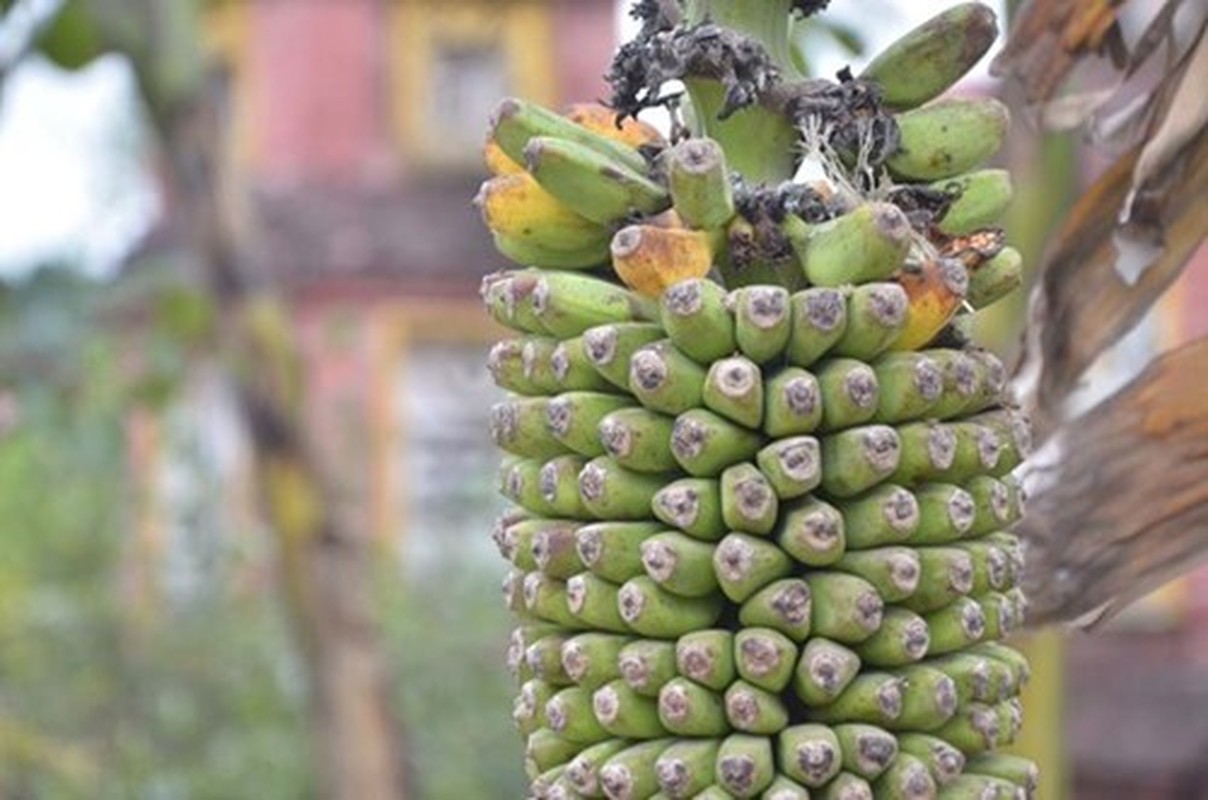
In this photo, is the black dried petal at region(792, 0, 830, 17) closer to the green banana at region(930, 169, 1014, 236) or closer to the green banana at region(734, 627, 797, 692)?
the green banana at region(930, 169, 1014, 236)

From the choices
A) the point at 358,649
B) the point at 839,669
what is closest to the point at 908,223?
the point at 839,669

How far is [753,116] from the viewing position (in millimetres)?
1081

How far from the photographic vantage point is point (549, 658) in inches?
41.8

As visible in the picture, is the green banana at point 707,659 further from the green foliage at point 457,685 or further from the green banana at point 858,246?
the green foliage at point 457,685

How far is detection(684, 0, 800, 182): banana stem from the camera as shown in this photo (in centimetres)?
108

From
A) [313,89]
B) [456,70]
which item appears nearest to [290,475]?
[313,89]

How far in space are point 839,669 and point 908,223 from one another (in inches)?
7.9

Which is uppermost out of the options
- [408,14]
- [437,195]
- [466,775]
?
[408,14]

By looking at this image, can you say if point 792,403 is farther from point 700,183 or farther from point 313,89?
point 313,89

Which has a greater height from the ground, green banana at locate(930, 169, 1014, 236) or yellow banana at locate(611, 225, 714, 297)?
green banana at locate(930, 169, 1014, 236)

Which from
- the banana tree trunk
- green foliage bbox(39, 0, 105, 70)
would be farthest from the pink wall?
green foliage bbox(39, 0, 105, 70)

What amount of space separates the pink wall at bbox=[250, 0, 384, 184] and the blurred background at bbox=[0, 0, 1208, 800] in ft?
0.04

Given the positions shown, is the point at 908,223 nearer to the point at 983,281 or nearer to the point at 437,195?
the point at 983,281

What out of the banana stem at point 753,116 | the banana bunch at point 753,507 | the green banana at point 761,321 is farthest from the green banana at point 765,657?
the banana stem at point 753,116
